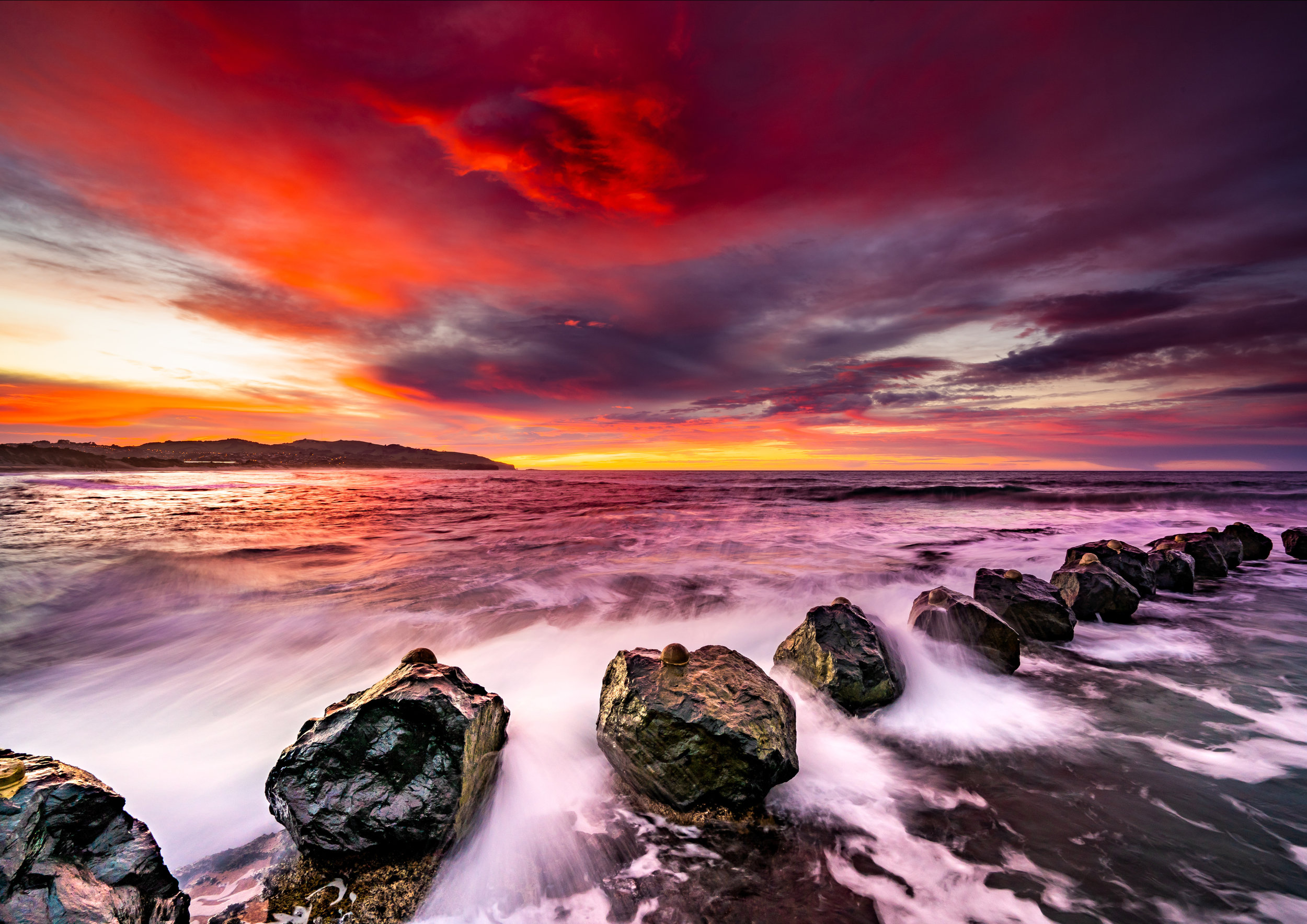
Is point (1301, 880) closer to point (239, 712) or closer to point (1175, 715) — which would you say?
point (1175, 715)

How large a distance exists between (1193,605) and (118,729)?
13.1m

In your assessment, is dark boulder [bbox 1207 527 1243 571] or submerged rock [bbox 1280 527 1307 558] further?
submerged rock [bbox 1280 527 1307 558]

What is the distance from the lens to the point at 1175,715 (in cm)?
415

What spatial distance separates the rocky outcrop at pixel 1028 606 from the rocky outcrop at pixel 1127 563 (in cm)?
202

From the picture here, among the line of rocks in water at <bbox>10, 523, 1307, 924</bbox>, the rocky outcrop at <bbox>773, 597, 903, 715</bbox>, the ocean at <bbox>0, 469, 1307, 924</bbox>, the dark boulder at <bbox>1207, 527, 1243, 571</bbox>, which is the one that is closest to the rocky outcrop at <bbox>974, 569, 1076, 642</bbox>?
the ocean at <bbox>0, 469, 1307, 924</bbox>

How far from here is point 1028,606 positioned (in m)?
5.80

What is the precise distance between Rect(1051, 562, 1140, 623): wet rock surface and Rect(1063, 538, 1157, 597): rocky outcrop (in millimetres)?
656

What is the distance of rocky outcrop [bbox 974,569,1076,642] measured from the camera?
5.70m

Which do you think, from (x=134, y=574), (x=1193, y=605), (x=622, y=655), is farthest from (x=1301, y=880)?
(x=134, y=574)

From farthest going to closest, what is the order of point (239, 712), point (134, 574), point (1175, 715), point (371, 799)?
point (134, 574), point (239, 712), point (1175, 715), point (371, 799)

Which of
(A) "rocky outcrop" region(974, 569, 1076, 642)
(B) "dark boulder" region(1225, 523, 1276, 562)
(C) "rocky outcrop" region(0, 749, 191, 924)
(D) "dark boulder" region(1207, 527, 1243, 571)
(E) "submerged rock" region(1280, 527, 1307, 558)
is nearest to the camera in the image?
(C) "rocky outcrop" region(0, 749, 191, 924)

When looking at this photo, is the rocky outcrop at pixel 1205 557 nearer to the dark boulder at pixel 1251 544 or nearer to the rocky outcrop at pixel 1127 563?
the rocky outcrop at pixel 1127 563

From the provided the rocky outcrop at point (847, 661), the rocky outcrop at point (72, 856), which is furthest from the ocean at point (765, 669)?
the rocky outcrop at point (72, 856)

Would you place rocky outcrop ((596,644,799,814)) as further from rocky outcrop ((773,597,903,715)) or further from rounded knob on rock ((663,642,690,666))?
rocky outcrop ((773,597,903,715))
